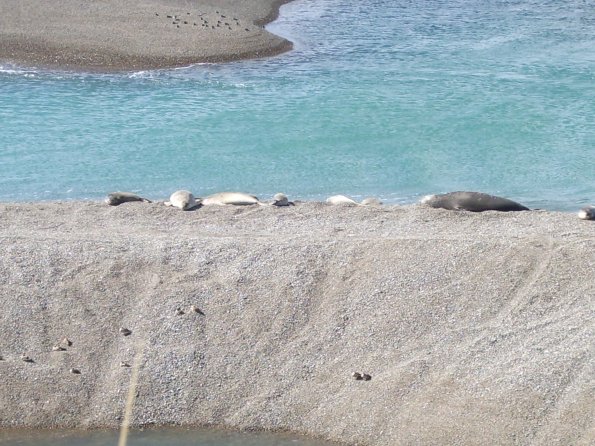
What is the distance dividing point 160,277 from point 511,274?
4.12 m

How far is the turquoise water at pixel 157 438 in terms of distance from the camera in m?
9.50

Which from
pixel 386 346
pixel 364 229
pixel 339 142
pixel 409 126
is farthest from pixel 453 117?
pixel 386 346

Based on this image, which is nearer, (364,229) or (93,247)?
(93,247)

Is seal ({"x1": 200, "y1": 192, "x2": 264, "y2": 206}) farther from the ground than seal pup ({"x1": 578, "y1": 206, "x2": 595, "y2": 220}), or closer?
closer

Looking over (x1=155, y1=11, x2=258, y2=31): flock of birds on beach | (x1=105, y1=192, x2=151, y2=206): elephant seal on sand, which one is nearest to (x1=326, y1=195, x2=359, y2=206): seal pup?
(x1=105, y1=192, x2=151, y2=206): elephant seal on sand

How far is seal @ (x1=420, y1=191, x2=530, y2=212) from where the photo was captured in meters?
14.4

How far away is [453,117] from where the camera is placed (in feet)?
67.3

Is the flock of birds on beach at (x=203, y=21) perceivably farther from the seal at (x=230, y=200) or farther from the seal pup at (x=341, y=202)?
the seal pup at (x=341, y=202)

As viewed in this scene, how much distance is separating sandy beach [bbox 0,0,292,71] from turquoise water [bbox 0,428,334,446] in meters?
15.4

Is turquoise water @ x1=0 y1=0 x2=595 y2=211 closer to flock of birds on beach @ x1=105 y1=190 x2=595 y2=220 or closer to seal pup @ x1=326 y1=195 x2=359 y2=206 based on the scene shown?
seal pup @ x1=326 y1=195 x2=359 y2=206

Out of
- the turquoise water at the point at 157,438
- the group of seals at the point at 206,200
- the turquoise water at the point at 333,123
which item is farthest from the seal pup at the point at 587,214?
the turquoise water at the point at 157,438

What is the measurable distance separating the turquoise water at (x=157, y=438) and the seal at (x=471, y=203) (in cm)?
582

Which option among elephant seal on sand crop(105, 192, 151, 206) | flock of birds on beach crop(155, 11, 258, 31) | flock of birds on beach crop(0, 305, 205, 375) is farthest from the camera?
flock of birds on beach crop(155, 11, 258, 31)

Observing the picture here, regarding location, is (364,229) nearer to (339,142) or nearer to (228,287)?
(228,287)
